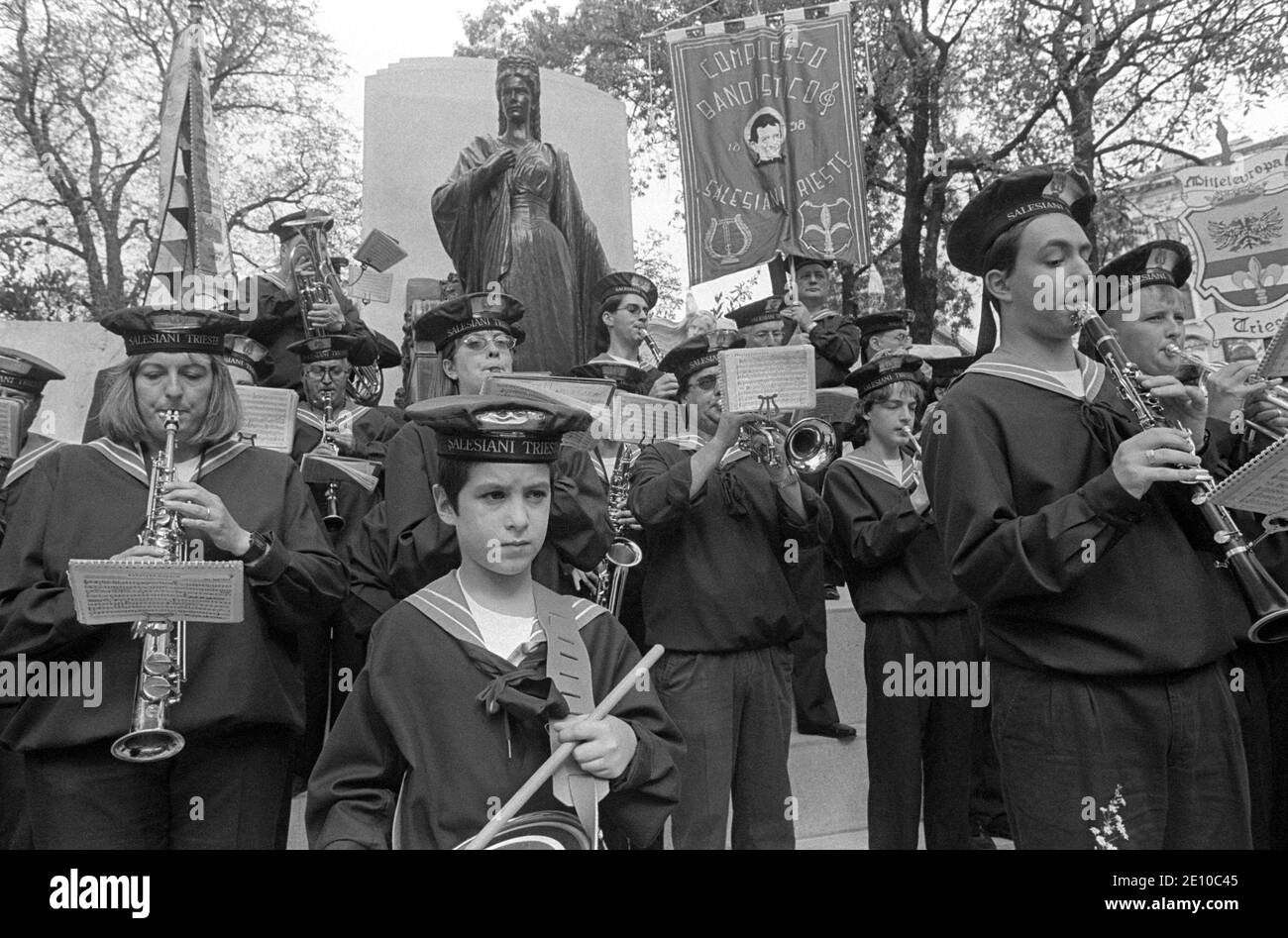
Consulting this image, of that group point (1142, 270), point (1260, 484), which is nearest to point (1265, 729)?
point (1142, 270)

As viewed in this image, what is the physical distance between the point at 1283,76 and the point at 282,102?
55.4ft

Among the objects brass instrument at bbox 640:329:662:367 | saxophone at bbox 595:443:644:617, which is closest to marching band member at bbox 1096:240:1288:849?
saxophone at bbox 595:443:644:617

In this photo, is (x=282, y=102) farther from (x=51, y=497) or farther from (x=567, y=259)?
(x=51, y=497)

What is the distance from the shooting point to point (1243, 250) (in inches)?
202

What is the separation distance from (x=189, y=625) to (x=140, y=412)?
731mm

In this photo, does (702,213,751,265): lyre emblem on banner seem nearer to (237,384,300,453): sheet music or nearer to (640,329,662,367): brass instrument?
(640,329,662,367): brass instrument

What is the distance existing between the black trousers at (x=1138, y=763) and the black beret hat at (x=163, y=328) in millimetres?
2805

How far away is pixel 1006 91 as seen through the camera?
17.0 m

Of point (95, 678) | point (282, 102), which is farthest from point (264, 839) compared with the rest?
point (282, 102)

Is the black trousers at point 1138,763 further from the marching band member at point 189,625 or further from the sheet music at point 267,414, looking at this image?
the sheet music at point 267,414

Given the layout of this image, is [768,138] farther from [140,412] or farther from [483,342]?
[140,412]

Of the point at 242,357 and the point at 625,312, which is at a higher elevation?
the point at 625,312

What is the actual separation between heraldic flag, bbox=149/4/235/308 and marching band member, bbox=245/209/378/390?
1.00 feet

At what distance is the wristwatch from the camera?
375cm
